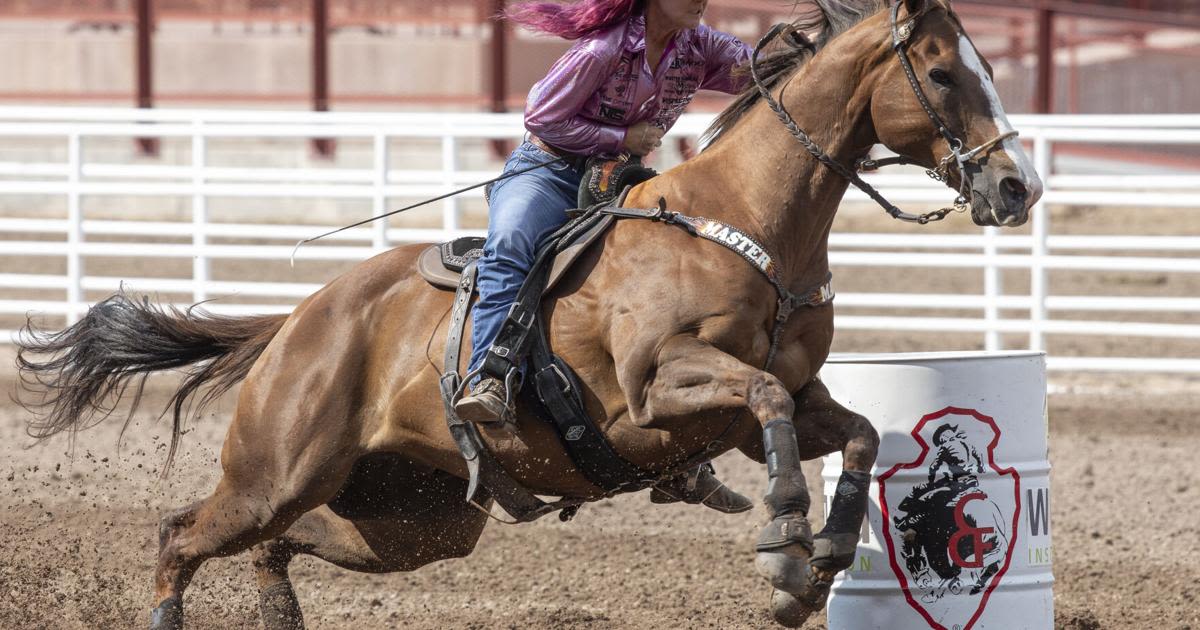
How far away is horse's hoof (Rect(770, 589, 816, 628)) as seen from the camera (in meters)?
3.79

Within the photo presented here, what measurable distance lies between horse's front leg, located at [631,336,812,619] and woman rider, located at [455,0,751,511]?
0.49m

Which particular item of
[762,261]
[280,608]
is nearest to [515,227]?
[762,261]

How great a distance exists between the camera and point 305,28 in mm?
16094

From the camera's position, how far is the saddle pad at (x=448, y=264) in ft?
13.6

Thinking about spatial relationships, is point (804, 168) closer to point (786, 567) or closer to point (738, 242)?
point (738, 242)

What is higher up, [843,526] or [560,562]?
[843,526]

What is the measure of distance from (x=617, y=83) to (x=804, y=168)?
599mm

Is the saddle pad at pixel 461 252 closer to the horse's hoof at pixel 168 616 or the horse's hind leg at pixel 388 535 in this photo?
the horse's hind leg at pixel 388 535

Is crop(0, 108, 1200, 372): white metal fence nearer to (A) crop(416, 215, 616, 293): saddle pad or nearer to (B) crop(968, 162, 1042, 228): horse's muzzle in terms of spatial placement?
(A) crop(416, 215, 616, 293): saddle pad

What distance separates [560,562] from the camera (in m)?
6.00

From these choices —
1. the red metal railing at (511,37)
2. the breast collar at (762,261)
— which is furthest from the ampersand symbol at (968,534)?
the red metal railing at (511,37)

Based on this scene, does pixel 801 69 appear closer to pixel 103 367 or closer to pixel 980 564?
pixel 980 564

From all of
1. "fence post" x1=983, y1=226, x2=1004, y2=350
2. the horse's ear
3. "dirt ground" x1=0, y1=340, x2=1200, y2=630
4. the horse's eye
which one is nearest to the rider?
the horse's ear

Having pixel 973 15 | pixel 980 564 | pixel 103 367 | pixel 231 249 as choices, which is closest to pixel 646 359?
pixel 980 564
